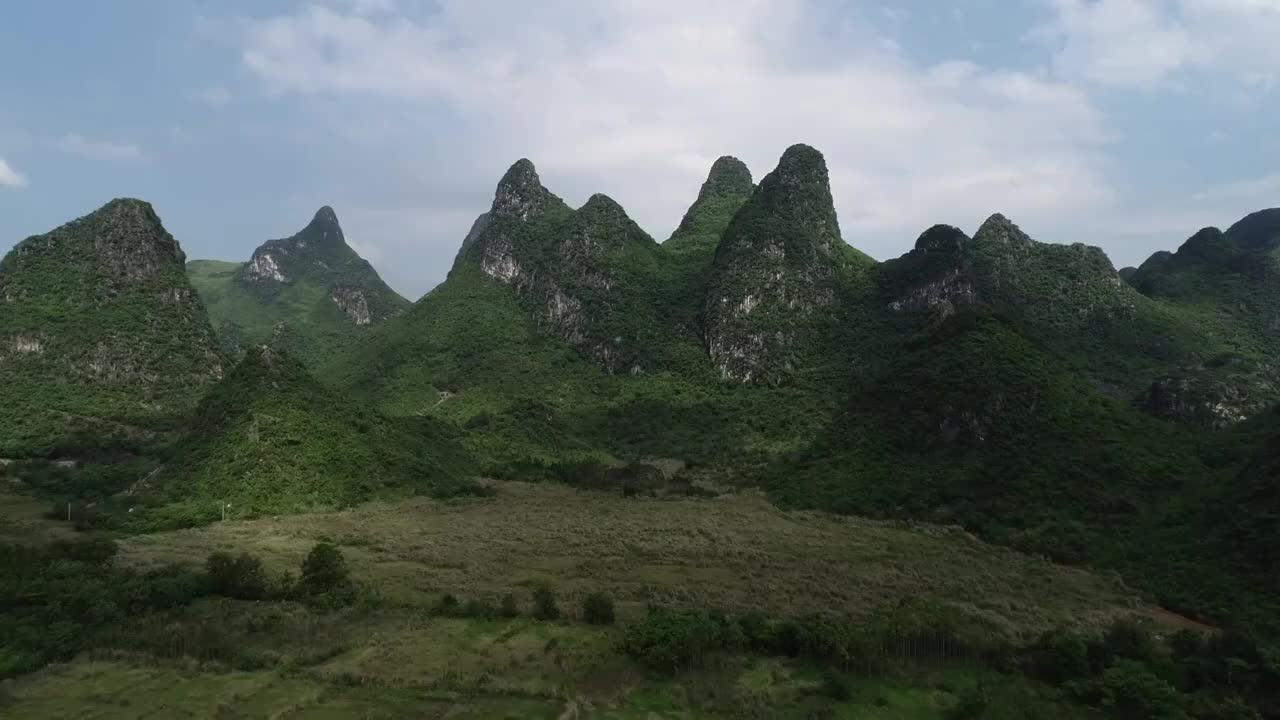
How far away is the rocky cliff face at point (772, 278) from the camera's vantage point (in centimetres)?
8931

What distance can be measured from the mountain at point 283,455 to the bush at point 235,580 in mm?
18304

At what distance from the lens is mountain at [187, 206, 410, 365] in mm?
141250

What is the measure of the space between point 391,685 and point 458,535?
2340cm

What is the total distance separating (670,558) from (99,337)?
70.7 metres

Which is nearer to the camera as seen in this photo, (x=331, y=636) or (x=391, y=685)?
(x=391, y=685)

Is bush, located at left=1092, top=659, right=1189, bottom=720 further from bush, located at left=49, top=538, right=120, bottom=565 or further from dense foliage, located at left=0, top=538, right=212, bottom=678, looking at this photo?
bush, located at left=49, top=538, right=120, bottom=565

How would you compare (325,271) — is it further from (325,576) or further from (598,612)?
(598,612)

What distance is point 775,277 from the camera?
91.6 metres

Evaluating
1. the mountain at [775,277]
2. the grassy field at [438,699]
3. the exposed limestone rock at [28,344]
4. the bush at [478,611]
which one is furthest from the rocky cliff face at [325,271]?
the grassy field at [438,699]

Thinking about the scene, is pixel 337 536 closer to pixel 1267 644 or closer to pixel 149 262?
pixel 1267 644

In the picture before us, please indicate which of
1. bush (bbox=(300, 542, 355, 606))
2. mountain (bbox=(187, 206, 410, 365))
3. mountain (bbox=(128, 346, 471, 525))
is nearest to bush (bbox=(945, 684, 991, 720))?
bush (bbox=(300, 542, 355, 606))

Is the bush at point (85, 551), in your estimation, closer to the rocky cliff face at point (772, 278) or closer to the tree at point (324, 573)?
the tree at point (324, 573)

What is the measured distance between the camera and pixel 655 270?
4333 inches

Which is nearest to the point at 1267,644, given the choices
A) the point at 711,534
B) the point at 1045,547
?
the point at 1045,547
